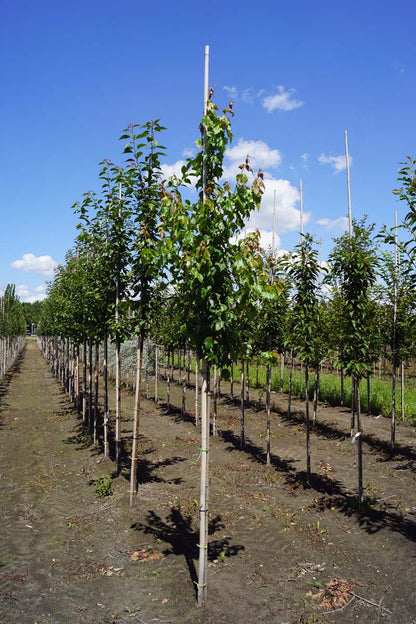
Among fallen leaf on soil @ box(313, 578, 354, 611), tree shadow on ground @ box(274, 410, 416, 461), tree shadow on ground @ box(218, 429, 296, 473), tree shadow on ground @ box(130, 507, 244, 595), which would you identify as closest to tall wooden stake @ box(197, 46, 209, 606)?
tree shadow on ground @ box(130, 507, 244, 595)

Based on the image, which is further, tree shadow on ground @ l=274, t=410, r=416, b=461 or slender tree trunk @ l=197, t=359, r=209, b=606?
tree shadow on ground @ l=274, t=410, r=416, b=461

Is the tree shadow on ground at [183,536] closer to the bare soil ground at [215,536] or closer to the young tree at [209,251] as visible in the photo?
the bare soil ground at [215,536]

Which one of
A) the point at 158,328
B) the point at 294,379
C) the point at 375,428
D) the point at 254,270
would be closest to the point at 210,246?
the point at 254,270

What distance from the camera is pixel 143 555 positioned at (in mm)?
7832

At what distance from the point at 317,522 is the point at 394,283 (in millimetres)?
9333

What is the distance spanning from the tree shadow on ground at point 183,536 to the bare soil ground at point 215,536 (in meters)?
0.04

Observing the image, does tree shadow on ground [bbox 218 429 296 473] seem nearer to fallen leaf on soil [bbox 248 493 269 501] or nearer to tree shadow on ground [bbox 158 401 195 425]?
fallen leaf on soil [bbox 248 493 269 501]

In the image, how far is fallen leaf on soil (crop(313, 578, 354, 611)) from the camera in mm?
6348

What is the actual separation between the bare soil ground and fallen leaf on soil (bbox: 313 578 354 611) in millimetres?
30

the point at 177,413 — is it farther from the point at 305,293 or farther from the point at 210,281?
the point at 210,281

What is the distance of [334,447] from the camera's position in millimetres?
15664

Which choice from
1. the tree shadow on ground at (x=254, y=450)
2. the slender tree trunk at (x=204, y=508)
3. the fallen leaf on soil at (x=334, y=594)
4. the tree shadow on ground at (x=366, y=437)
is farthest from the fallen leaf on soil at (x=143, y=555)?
the tree shadow on ground at (x=366, y=437)

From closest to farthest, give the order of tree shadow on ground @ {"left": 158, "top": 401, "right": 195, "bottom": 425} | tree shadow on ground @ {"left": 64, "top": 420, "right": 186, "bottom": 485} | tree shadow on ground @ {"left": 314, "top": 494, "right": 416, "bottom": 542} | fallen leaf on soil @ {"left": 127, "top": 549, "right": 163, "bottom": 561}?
fallen leaf on soil @ {"left": 127, "top": 549, "right": 163, "bottom": 561} → tree shadow on ground @ {"left": 314, "top": 494, "right": 416, "bottom": 542} → tree shadow on ground @ {"left": 64, "top": 420, "right": 186, "bottom": 485} → tree shadow on ground @ {"left": 158, "top": 401, "right": 195, "bottom": 425}

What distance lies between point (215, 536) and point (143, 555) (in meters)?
1.58
